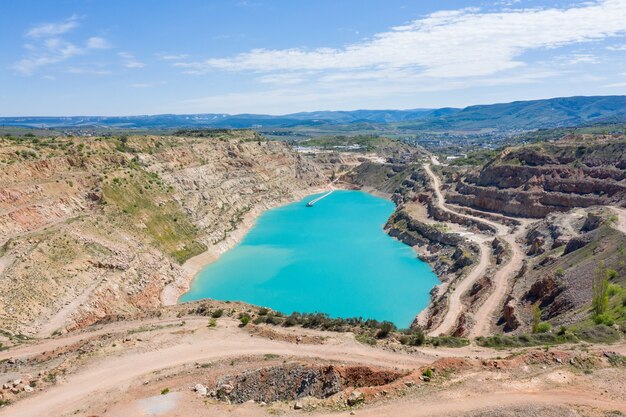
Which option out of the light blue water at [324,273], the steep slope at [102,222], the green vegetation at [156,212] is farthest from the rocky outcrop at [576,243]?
the green vegetation at [156,212]

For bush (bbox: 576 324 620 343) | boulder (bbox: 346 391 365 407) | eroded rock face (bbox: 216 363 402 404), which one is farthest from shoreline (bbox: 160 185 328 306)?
bush (bbox: 576 324 620 343)

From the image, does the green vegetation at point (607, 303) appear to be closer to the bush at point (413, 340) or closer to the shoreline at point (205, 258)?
the bush at point (413, 340)

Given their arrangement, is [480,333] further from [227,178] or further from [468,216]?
[227,178]

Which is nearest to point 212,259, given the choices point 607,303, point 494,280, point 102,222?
point 102,222

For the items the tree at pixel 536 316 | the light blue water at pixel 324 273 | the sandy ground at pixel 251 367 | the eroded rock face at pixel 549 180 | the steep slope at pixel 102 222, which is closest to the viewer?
the sandy ground at pixel 251 367

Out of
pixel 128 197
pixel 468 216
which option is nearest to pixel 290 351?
pixel 128 197

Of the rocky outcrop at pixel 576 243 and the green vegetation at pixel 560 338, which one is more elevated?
the green vegetation at pixel 560 338
